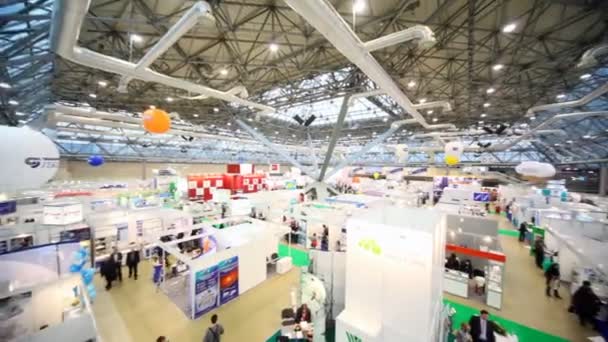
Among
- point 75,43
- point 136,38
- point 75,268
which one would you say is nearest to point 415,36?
point 75,43

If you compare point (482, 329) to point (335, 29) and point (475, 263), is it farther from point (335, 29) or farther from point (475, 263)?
point (335, 29)

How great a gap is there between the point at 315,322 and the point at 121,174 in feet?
78.7

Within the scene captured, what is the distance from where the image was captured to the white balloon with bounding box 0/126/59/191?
2705 millimetres

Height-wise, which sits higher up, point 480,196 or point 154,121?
point 154,121

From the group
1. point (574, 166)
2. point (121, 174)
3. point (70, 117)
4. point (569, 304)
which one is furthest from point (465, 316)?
point (574, 166)

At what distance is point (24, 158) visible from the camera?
2.86 m

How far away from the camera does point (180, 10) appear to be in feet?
14.7

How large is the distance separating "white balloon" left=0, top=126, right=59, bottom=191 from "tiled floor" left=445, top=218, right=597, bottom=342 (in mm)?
8830

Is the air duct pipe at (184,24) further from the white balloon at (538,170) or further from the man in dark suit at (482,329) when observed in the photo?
the white balloon at (538,170)

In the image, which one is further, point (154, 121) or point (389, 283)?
point (154, 121)

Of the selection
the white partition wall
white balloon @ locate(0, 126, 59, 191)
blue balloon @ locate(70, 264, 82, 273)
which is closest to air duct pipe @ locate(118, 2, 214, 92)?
white balloon @ locate(0, 126, 59, 191)

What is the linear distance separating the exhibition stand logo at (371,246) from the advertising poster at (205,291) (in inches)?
158

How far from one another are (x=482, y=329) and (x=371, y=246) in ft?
9.09

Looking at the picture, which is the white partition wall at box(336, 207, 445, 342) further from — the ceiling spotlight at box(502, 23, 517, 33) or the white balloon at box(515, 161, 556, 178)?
the white balloon at box(515, 161, 556, 178)
